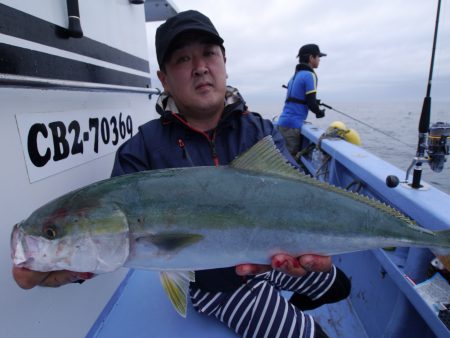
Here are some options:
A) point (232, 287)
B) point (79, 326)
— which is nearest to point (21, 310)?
point (79, 326)

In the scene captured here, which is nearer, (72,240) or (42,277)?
(72,240)

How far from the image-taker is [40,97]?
71.0 inches

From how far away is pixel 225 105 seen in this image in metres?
2.38

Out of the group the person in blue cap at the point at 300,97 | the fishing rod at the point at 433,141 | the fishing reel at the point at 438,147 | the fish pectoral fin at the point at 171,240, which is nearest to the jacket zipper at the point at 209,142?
the fish pectoral fin at the point at 171,240

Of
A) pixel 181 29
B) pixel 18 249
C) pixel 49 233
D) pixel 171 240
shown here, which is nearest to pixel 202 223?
pixel 171 240

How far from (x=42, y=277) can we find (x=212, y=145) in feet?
4.42

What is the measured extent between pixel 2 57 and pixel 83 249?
1.03 metres

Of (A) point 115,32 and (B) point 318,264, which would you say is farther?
(A) point 115,32

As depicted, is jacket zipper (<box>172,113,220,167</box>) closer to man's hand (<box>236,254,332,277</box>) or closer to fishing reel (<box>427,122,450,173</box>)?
man's hand (<box>236,254,332,277</box>)

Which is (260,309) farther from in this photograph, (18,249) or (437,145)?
(437,145)

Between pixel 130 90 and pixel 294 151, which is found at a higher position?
pixel 130 90

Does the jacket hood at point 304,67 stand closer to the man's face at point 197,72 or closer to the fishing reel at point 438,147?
the fishing reel at point 438,147

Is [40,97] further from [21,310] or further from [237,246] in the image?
[237,246]

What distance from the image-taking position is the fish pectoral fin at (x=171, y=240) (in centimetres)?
143
